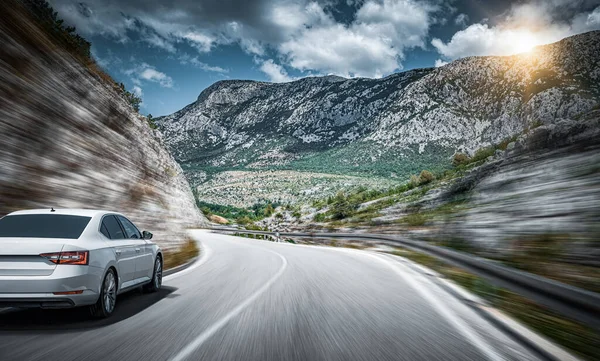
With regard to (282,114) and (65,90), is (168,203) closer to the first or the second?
(65,90)

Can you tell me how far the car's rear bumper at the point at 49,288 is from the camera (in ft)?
16.9

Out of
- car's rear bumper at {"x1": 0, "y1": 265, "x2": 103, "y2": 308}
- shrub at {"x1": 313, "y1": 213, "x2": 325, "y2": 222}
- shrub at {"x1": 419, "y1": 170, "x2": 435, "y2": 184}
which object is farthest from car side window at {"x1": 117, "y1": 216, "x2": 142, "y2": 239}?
shrub at {"x1": 313, "y1": 213, "x2": 325, "y2": 222}

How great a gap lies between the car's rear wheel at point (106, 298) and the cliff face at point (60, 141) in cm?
379

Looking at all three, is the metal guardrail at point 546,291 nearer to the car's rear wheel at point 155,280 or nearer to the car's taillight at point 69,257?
the car's taillight at point 69,257

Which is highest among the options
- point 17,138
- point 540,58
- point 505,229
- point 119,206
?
point 540,58

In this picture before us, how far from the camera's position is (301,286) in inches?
374

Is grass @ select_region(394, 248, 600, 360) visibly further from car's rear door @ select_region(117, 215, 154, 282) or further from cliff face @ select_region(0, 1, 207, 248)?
cliff face @ select_region(0, 1, 207, 248)

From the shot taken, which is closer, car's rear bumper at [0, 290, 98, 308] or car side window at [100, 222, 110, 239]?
car's rear bumper at [0, 290, 98, 308]

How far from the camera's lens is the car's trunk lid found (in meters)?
5.22

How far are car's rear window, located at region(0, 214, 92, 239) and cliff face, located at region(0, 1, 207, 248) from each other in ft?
10.2

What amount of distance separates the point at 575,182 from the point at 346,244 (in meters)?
15.6

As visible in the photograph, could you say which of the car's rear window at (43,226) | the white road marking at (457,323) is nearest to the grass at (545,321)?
the white road marking at (457,323)

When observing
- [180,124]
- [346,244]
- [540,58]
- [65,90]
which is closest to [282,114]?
[180,124]

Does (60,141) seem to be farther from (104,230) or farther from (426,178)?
(426,178)
